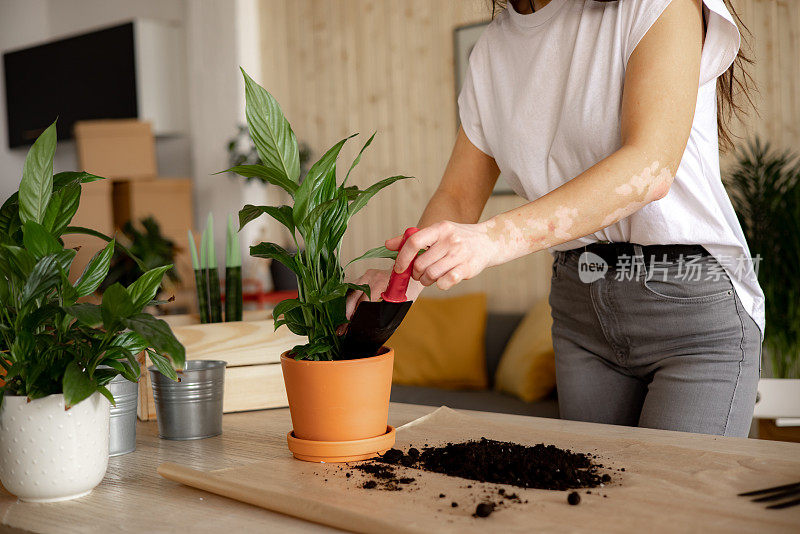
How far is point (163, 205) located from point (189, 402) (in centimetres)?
463

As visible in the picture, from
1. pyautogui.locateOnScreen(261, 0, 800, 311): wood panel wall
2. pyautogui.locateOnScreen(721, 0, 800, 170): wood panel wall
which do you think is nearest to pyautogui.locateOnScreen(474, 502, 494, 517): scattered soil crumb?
pyautogui.locateOnScreen(721, 0, 800, 170): wood panel wall

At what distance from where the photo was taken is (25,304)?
0.92m

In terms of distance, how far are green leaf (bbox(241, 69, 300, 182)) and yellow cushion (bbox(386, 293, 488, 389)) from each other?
9.33 feet

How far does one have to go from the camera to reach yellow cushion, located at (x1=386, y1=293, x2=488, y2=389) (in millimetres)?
3801

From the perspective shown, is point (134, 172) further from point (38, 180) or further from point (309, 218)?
point (309, 218)

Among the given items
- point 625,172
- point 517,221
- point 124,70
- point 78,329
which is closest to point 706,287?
point 625,172

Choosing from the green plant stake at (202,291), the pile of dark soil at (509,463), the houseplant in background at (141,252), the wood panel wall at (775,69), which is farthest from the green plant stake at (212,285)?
the houseplant in background at (141,252)

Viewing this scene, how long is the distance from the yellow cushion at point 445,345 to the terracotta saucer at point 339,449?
2772mm

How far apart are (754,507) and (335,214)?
60 cm

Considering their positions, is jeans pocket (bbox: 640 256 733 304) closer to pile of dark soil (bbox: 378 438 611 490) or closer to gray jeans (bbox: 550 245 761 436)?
gray jeans (bbox: 550 245 761 436)

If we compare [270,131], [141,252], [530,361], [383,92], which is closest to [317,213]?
[270,131]

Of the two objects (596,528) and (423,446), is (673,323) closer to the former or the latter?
(423,446)

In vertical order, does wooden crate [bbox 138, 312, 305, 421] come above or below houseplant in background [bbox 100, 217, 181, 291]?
below

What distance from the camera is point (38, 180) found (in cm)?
99
